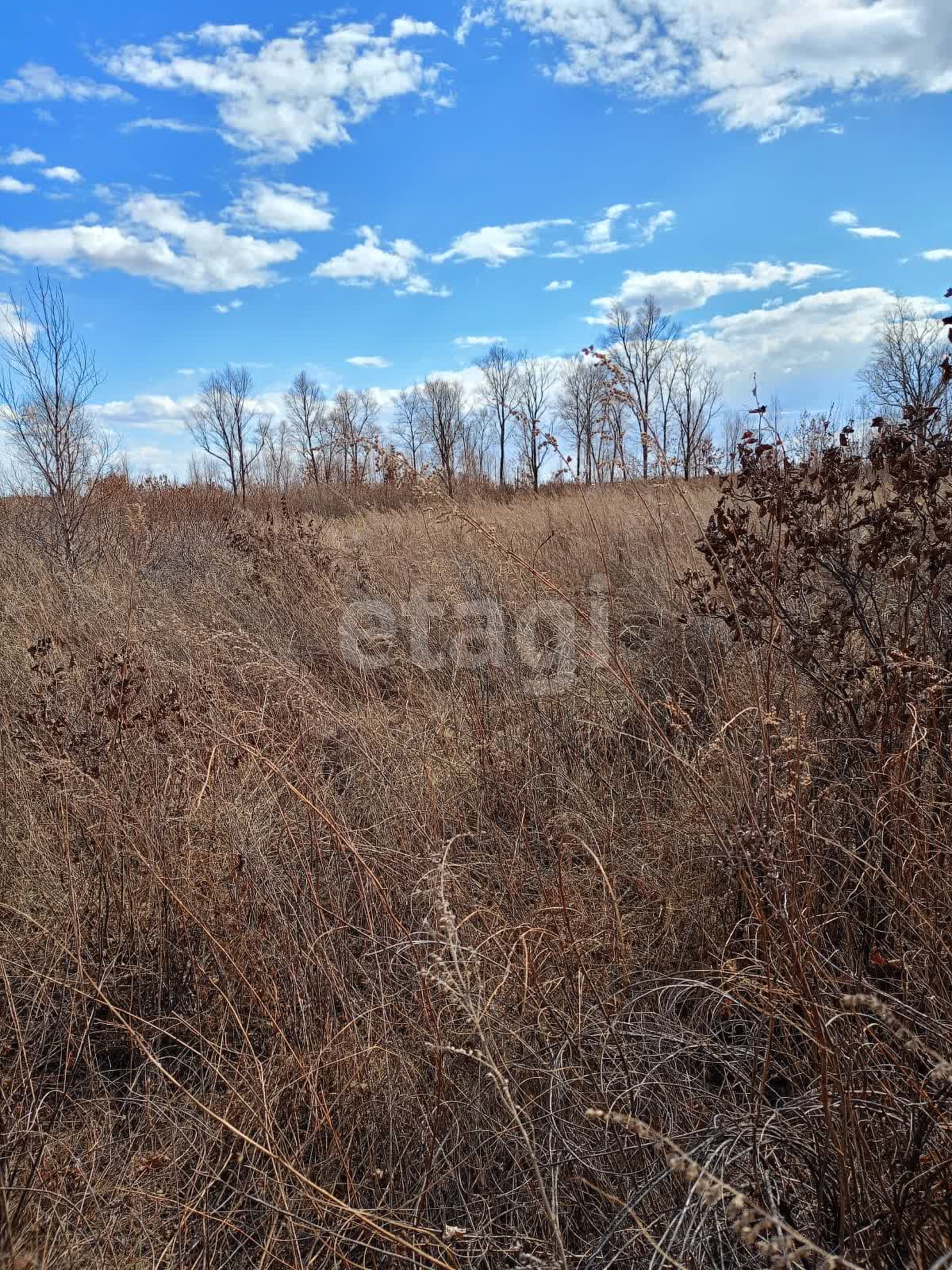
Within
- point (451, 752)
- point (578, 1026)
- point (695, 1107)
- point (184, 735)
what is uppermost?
point (184, 735)

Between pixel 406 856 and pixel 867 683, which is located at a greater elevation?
pixel 867 683

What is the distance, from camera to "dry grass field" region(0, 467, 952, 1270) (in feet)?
4.17

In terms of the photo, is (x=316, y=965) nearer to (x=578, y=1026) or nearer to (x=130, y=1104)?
(x=130, y=1104)

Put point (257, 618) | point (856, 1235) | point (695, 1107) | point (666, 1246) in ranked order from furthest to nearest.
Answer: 1. point (257, 618)
2. point (695, 1107)
3. point (666, 1246)
4. point (856, 1235)

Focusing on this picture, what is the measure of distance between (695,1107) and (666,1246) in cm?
35

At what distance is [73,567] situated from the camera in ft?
26.2

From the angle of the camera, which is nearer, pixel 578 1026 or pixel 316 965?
pixel 578 1026

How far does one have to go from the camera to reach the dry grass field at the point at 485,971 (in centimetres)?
127

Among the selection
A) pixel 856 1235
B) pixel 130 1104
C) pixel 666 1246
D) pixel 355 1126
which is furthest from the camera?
pixel 130 1104

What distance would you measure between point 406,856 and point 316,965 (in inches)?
20.6

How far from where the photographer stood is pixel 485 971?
1.99 m

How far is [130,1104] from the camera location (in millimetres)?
1896

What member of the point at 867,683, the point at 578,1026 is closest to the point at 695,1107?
the point at 578,1026

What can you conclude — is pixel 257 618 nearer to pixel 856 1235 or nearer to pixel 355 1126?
pixel 355 1126
